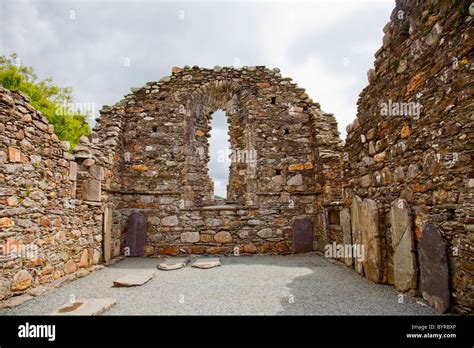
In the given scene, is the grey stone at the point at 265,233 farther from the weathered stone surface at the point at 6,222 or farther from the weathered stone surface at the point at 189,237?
the weathered stone surface at the point at 6,222

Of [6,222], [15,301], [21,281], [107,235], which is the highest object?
[6,222]

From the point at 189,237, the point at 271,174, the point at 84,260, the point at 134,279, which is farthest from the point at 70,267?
the point at 271,174

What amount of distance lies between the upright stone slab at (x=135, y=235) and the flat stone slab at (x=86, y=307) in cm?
357

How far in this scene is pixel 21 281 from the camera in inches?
153

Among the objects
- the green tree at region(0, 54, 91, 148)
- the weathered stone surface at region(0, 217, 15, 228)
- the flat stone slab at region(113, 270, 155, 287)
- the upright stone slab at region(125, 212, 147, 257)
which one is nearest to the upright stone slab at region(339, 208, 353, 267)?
the flat stone slab at region(113, 270, 155, 287)

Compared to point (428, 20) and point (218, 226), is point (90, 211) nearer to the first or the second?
point (218, 226)

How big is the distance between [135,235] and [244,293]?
14.2ft

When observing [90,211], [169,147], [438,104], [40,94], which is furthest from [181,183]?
[40,94]

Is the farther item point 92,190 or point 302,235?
point 302,235

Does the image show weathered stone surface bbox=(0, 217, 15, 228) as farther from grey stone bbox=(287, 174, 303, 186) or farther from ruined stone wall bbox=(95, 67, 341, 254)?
grey stone bbox=(287, 174, 303, 186)

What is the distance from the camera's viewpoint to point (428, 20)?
334 cm

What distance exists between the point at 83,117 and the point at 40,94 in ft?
8.94

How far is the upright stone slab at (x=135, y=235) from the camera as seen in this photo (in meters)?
7.19

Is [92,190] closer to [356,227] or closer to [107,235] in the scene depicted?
[107,235]
